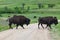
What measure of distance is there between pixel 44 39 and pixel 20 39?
59.0 inches

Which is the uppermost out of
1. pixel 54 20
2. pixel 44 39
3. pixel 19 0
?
pixel 44 39

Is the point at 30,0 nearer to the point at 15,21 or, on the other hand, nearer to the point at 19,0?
the point at 19,0

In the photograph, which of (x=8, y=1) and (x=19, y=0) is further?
(x=19, y=0)

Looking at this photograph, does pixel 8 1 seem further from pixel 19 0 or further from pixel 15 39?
pixel 15 39

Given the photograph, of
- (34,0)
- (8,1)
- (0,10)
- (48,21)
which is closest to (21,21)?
(48,21)

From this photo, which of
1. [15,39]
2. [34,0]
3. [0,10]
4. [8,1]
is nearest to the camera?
[15,39]

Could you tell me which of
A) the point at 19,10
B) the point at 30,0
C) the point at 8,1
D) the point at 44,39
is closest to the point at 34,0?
the point at 30,0

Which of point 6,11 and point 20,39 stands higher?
point 20,39

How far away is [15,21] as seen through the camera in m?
30.5

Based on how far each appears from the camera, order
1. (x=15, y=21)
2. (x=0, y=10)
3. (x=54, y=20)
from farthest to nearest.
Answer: (x=0, y=10) → (x=54, y=20) → (x=15, y=21)

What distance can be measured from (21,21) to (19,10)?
8013cm

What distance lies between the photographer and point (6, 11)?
111188mm

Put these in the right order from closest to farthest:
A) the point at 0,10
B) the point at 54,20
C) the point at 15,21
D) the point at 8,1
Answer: the point at 15,21
the point at 54,20
the point at 0,10
the point at 8,1

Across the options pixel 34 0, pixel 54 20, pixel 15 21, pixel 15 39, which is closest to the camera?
pixel 15 39
